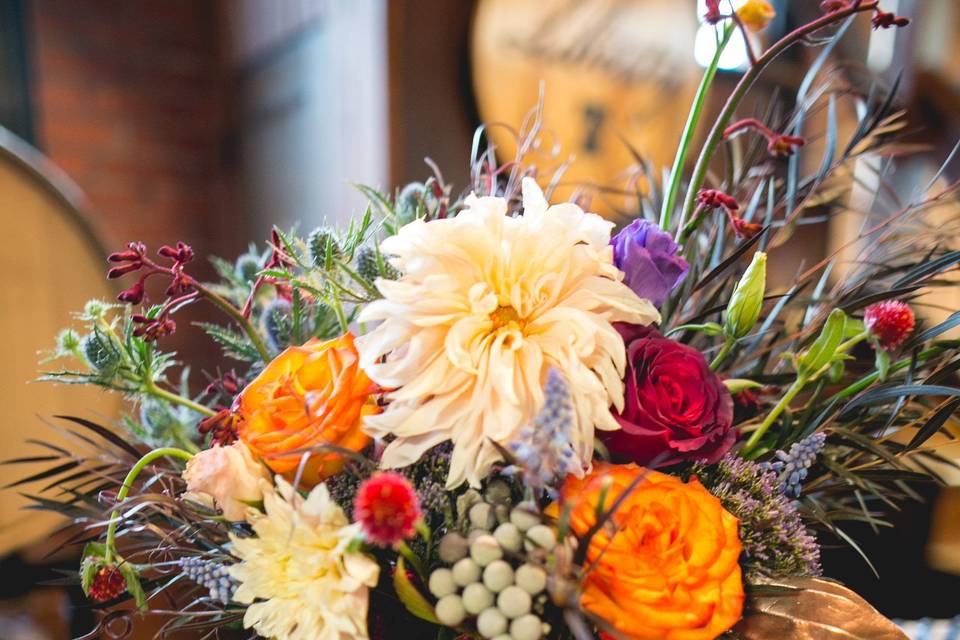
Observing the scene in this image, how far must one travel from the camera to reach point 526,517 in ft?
0.89

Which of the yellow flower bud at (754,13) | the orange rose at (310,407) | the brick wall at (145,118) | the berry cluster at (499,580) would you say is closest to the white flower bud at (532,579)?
the berry cluster at (499,580)

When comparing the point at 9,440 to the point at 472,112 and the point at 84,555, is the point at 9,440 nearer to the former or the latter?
the point at 84,555

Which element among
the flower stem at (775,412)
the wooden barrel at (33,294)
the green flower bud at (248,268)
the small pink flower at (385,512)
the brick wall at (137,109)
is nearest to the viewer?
the small pink flower at (385,512)

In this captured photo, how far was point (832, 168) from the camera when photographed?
18.3 inches

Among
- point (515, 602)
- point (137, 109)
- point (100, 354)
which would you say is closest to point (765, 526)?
point (515, 602)

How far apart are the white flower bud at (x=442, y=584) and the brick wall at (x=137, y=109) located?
5.54 feet

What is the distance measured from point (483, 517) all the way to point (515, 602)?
1.7 inches

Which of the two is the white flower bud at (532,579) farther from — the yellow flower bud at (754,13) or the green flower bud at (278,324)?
the yellow flower bud at (754,13)

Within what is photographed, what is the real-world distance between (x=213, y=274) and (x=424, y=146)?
35.5 inches

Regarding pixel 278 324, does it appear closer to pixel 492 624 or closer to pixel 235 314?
pixel 235 314

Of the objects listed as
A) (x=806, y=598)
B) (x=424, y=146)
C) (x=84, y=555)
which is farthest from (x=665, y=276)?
(x=424, y=146)

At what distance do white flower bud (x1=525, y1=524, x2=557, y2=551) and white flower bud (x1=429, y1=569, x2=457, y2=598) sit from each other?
37 mm

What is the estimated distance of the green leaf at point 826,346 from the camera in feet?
1.08

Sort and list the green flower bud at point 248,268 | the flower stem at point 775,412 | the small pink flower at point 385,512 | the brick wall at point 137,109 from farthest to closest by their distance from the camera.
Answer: the brick wall at point 137,109 → the green flower bud at point 248,268 → the flower stem at point 775,412 → the small pink flower at point 385,512
